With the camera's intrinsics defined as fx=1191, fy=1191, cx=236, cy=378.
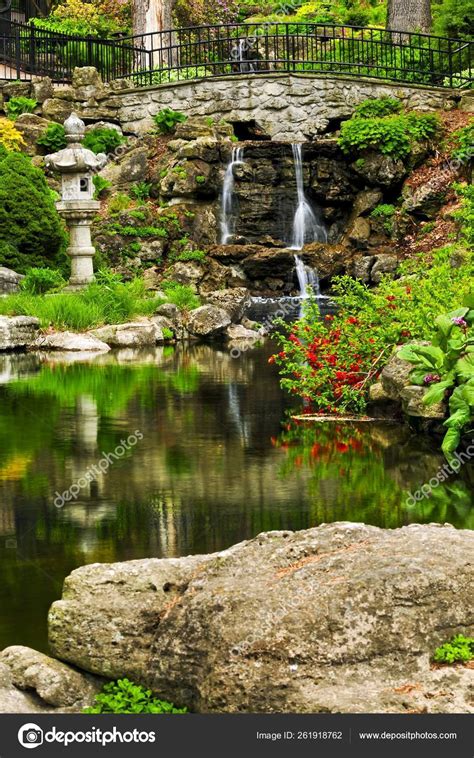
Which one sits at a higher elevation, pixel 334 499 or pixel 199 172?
pixel 199 172

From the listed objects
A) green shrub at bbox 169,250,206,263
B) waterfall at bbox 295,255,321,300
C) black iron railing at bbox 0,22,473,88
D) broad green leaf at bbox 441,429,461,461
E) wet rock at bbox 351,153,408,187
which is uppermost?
black iron railing at bbox 0,22,473,88

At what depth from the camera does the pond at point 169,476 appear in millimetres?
7277

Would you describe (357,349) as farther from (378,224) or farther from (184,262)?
(378,224)

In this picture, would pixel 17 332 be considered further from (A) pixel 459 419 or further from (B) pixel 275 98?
(B) pixel 275 98

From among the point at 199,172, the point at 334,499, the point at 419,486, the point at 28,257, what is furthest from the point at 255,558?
the point at 199,172

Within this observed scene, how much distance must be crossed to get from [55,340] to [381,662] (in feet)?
48.5

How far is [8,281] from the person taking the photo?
20828mm

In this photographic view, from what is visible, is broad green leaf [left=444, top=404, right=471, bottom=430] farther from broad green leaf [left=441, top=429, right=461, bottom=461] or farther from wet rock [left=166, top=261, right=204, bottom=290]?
wet rock [left=166, top=261, right=204, bottom=290]

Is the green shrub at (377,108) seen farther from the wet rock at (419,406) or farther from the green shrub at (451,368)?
the wet rock at (419,406)

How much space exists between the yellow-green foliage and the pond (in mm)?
12793

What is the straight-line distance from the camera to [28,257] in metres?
21.9

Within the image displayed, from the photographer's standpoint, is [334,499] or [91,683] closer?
[91,683]

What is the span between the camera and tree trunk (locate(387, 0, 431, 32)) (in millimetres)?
30656
